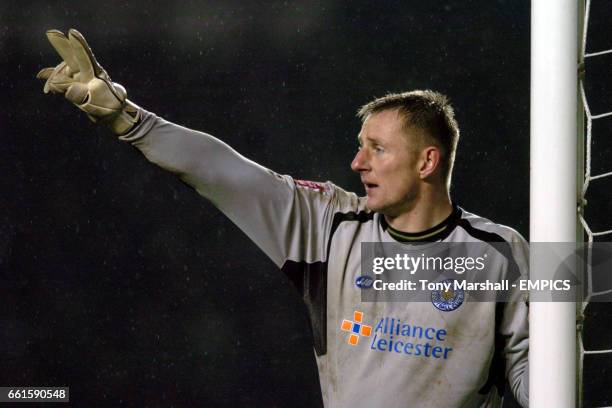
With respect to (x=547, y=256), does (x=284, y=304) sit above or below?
above

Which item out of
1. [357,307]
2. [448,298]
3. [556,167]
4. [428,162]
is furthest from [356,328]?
[556,167]

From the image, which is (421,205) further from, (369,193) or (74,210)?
(74,210)

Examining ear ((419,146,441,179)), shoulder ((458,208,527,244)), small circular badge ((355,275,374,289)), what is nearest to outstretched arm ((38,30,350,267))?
small circular badge ((355,275,374,289))

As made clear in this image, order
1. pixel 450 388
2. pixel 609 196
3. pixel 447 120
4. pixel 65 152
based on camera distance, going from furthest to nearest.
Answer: pixel 65 152 → pixel 609 196 → pixel 447 120 → pixel 450 388

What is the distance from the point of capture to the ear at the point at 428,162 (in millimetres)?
2559

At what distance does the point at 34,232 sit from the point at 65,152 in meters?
0.45

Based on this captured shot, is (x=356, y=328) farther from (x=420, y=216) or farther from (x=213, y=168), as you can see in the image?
(x=213, y=168)

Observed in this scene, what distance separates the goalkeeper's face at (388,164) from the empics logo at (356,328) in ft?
0.92

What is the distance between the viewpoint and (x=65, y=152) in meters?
5.13

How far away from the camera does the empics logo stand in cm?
245

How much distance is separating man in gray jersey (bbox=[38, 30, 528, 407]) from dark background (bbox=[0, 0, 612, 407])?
2.35 m

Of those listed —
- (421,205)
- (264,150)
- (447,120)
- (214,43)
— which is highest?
(214,43)

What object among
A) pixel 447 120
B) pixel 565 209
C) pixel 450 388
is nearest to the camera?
pixel 565 209

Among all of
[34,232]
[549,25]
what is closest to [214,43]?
[34,232]
